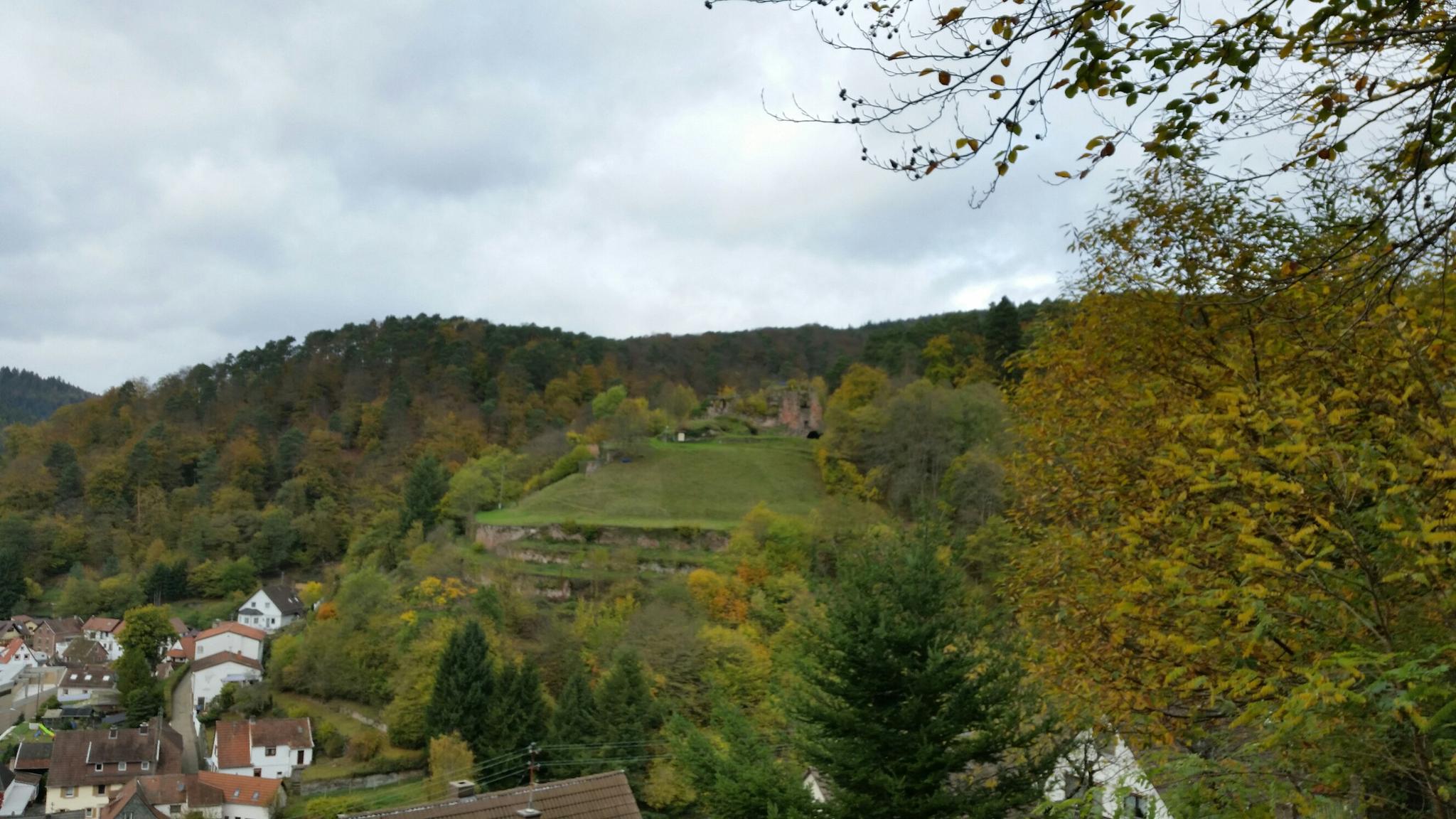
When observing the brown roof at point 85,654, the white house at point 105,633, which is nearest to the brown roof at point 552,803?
the brown roof at point 85,654

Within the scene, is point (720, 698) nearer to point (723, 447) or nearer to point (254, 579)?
point (723, 447)

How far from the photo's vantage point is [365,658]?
107 ft

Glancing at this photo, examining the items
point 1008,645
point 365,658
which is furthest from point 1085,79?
point 365,658

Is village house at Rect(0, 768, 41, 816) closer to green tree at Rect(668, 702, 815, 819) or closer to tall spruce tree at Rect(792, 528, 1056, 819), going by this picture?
green tree at Rect(668, 702, 815, 819)

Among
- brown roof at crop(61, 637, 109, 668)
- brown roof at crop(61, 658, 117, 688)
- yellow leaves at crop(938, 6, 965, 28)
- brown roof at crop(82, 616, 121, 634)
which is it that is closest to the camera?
yellow leaves at crop(938, 6, 965, 28)

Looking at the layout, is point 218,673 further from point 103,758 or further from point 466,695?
point 466,695

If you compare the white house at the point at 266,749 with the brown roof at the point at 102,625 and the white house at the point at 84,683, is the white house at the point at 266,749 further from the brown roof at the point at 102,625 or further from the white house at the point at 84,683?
the brown roof at the point at 102,625

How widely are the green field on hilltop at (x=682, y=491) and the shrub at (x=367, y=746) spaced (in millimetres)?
11205

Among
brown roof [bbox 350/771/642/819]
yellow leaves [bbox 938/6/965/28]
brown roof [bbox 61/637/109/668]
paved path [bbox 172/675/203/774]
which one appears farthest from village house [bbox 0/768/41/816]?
yellow leaves [bbox 938/6/965/28]

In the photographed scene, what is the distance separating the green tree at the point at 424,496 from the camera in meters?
48.7

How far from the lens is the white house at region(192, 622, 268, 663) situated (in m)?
44.0

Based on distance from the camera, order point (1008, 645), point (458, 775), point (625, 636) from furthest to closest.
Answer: point (625, 636)
point (458, 775)
point (1008, 645)

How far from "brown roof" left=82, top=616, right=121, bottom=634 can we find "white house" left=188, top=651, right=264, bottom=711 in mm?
15124

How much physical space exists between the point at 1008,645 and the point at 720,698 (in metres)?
3.34
